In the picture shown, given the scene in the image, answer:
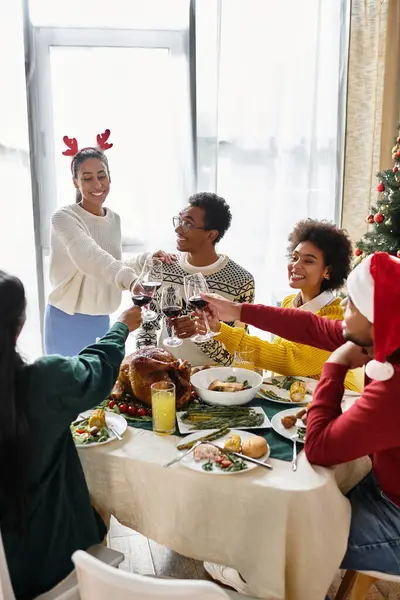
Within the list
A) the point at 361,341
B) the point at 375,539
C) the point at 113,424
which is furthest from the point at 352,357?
the point at 113,424

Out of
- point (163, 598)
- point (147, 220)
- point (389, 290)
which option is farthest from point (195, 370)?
point (147, 220)

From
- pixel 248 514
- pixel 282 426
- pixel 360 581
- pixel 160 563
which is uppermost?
pixel 282 426

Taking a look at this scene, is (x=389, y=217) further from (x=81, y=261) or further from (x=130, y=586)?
(x=130, y=586)

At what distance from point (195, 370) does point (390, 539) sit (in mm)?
805

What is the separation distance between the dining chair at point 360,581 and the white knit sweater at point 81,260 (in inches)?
59.3

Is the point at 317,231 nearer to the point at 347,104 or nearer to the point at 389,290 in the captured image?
the point at 389,290

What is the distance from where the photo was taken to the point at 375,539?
1495 millimetres

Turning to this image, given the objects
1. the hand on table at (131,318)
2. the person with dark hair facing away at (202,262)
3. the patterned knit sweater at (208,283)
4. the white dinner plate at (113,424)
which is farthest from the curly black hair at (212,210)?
the white dinner plate at (113,424)

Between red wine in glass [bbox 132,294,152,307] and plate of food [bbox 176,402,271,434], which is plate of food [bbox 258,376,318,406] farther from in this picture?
red wine in glass [bbox 132,294,152,307]

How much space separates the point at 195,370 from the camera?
1990 millimetres

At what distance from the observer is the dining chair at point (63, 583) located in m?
1.16

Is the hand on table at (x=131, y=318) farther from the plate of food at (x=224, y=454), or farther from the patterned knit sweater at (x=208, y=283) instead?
the patterned knit sweater at (x=208, y=283)

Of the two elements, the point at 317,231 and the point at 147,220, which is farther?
the point at 147,220

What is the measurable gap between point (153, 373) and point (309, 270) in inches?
34.9
